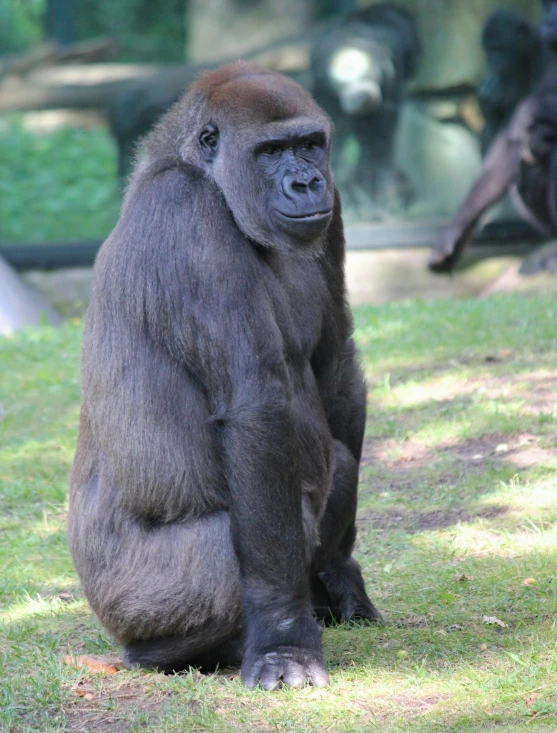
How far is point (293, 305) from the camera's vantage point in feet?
11.7

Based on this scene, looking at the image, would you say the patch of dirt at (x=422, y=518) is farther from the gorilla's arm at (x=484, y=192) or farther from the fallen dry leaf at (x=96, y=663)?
the gorilla's arm at (x=484, y=192)

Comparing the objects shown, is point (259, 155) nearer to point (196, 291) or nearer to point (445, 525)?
point (196, 291)

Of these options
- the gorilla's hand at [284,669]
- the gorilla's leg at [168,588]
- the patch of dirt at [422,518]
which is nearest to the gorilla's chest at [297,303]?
the gorilla's leg at [168,588]

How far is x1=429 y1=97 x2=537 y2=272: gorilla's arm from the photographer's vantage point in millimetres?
10508

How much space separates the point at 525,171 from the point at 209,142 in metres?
7.45

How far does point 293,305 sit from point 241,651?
1.14 metres

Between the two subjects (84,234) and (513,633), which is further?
(84,234)

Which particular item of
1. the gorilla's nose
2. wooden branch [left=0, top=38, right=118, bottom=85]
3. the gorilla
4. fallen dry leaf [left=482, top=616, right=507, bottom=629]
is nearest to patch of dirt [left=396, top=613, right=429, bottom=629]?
fallen dry leaf [left=482, top=616, right=507, bottom=629]

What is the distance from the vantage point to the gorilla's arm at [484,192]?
34.5 feet

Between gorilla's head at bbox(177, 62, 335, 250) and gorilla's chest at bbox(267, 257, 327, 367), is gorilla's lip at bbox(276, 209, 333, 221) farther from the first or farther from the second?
gorilla's chest at bbox(267, 257, 327, 367)

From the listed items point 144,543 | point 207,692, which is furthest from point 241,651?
point 144,543

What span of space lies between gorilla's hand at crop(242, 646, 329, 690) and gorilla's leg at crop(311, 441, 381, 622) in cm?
51

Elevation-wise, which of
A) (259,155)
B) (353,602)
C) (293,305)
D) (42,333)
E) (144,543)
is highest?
(259,155)

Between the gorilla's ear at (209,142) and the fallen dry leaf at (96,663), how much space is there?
166 centimetres
